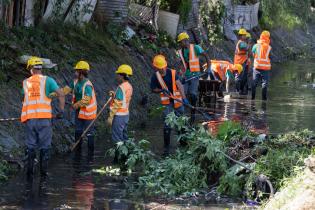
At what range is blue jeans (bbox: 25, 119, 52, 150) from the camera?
12.8m

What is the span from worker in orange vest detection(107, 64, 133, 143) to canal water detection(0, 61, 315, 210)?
58 centimetres

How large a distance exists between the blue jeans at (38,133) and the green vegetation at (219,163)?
1301 millimetres

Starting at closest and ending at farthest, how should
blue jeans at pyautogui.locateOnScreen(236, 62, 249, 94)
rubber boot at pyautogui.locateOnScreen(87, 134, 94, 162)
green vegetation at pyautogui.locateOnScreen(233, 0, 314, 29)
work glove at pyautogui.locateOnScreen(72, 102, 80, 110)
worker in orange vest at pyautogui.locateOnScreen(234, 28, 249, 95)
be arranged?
work glove at pyautogui.locateOnScreen(72, 102, 80, 110) < rubber boot at pyautogui.locateOnScreen(87, 134, 94, 162) < worker in orange vest at pyautogui.locateOnScreen(234, 28, 249, 95) < blue jeans at pyautogui.locateOnScreen(236, 62, 249, 94) < green vegetation at pyautogui.locateOnScreen(233, 0, 314, 29)

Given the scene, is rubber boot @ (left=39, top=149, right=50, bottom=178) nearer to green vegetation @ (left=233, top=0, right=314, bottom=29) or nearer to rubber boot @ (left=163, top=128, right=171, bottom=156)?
rubber boot @ (left=163, top=128, right=171, bottom=156)

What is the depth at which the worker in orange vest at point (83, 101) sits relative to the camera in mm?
14523

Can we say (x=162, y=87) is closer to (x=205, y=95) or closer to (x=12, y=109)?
(x=12, y=109)

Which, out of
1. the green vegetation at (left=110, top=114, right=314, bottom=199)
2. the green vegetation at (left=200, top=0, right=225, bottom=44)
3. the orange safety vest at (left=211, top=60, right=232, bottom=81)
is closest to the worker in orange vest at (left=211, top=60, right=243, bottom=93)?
the orange safety vest at (left=211, top=60, right=232, bottom=81)

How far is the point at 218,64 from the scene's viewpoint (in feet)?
73.7

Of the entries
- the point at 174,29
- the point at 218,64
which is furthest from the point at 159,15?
the point at 218,64

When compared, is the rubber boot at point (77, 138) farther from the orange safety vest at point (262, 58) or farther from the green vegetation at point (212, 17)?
the green vegetation at point (212, 17)

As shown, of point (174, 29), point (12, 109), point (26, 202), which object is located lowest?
point (26, 202)

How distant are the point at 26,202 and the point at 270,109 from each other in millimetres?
11053

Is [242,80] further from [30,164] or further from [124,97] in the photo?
[30,164]

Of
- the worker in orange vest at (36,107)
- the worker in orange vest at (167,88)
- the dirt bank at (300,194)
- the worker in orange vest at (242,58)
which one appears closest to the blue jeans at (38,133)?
the worker in orange vest at (36,107)
